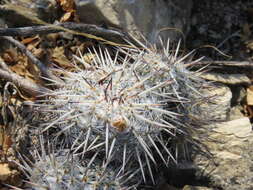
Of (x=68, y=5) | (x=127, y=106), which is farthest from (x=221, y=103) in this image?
(x=68, y=5)

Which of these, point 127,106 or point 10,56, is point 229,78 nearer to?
point 127,106

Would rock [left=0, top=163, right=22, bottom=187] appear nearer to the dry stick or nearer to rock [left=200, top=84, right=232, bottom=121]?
the dry stick

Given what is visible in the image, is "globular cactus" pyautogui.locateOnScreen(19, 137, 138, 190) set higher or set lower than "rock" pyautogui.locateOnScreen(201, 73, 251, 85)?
lower

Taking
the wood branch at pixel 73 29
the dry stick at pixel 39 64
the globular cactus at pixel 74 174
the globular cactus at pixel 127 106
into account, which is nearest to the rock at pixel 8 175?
the globular cactus at pixel 74 174

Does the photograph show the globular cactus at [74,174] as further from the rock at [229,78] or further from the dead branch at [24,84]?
the rock at [229,78]

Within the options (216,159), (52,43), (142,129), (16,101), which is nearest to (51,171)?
(142,129)

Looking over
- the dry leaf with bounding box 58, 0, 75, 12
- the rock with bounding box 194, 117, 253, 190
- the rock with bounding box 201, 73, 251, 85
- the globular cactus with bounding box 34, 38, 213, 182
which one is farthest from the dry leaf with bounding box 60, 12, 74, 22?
the rock with bounding box 194, 117, 253, 190
